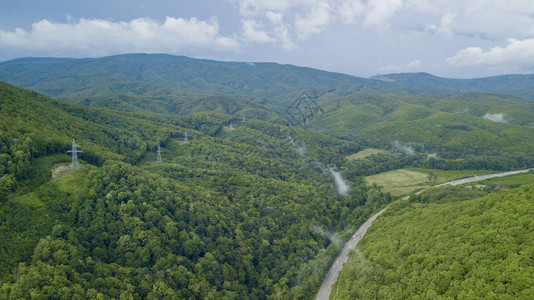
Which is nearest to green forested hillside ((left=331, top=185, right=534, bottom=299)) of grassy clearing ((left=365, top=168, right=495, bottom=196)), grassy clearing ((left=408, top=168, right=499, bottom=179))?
grassy clearing ((left=365, top=168, right=495, bottom=196))

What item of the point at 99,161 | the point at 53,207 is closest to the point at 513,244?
the point at 53,207

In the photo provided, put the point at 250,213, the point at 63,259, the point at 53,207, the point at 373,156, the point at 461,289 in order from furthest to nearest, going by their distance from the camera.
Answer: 1. the point at 373,156
2. the point at 250,213
3. the point at 53,207
4. the point at 63,259
5. the point at 461,289

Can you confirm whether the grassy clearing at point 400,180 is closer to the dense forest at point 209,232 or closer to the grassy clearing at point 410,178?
the grassy clearing at point 410,178

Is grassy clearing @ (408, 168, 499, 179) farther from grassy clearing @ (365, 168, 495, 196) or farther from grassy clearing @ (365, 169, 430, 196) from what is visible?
A: grassy clearing @ (365, 169, 430, 196)

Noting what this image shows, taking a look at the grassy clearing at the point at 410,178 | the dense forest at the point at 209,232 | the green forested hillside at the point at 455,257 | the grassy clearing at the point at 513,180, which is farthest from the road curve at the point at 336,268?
the grassy clearing at the point at 513,180

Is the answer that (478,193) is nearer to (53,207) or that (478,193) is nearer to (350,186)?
(350,186)

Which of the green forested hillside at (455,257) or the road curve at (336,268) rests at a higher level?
the green forested hillside at (455,257)
